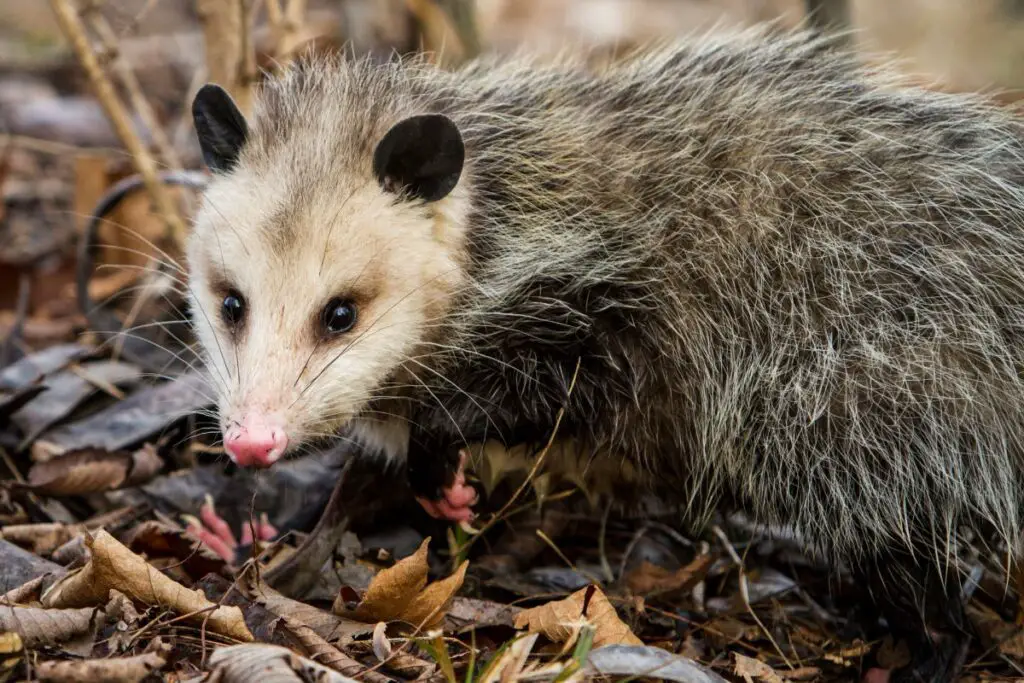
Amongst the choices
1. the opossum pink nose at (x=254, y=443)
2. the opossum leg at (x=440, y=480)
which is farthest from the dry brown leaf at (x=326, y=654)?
the opossum leg at (x=440, y=480)

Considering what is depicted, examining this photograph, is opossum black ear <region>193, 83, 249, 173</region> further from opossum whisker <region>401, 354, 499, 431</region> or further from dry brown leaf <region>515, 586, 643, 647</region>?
dry brown leaf <region>515, 586, 643, 647</region>

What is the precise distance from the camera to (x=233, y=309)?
7.52ft

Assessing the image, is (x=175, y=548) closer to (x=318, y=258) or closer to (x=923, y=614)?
(x=318, y=258)

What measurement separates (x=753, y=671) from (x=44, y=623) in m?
1.39

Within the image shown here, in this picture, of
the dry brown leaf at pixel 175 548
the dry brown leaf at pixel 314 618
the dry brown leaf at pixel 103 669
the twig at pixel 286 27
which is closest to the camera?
the dry brown leaf at pixel 103 669

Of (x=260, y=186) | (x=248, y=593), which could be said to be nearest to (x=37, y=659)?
(x=248, y=593)

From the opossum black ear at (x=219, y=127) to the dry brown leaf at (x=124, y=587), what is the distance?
917mm

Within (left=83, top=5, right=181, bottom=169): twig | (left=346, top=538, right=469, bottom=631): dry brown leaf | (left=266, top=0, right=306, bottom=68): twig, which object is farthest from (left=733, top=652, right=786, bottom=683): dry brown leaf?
(left=83, top=5, right=181, bottom=169): twig

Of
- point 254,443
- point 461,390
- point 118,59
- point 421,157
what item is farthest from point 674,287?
point 118,59

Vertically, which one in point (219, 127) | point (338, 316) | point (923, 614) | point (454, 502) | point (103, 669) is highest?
point (219, 127)

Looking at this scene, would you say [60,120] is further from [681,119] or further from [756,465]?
[756,465]

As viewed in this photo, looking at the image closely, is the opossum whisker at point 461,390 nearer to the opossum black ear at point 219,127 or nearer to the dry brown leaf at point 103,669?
the opossum black ear at point 219,127

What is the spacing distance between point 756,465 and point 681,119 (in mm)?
875

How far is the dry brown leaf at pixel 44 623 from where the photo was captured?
1.87m
